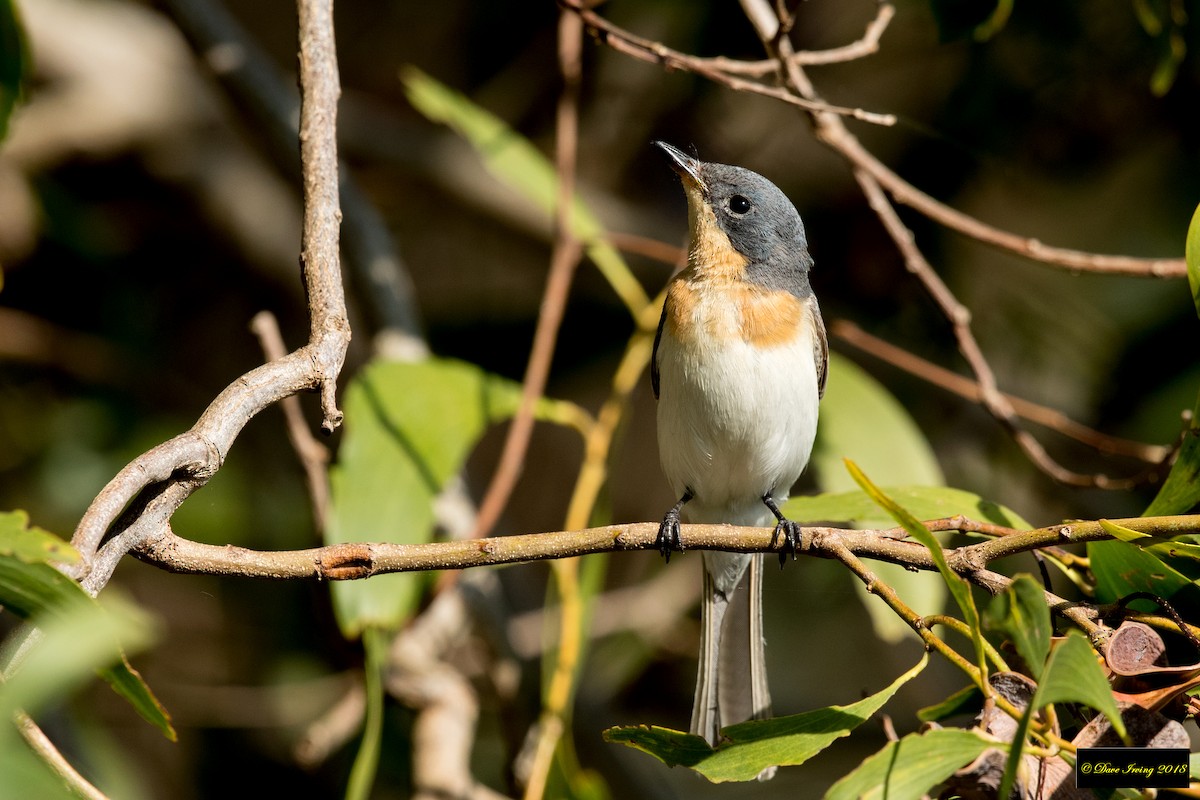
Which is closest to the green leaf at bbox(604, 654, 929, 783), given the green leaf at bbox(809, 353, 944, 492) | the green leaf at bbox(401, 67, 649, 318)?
the green leaf at bbox(809, 353, 944, 492)

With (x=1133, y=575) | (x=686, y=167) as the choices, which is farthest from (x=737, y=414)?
(x=1133, y=575)

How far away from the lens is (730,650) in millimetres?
3232

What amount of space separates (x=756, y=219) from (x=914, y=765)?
209cm

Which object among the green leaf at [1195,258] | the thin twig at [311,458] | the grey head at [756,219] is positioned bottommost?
the green leaf at [1195,258]

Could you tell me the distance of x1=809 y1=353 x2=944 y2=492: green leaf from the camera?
3541 millimetres

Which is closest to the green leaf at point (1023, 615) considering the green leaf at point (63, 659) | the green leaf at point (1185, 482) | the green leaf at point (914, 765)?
the green leaf at point (914, 765)

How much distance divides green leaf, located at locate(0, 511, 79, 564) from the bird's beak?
248cm

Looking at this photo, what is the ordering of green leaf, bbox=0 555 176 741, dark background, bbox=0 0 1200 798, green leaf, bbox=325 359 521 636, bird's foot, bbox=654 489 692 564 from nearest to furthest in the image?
green leaf, bbox=0 555 176 741
bird's foot, bbox=654 489 692 564
green leaf, bbox=325 359 521 636
dark background, bbox=0 0 1200 798

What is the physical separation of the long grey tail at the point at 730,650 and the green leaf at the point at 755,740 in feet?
2.73

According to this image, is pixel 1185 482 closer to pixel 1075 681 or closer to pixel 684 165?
pixel 1075 681

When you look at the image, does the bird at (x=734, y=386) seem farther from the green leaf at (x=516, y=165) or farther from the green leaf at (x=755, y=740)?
the green leaf at (x=755, y=740)

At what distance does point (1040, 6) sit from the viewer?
452 centimetres

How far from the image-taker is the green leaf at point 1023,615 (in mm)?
1474

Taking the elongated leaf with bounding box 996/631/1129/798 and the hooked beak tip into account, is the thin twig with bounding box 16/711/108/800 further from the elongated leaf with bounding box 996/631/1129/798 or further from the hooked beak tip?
the hooked beak tip
